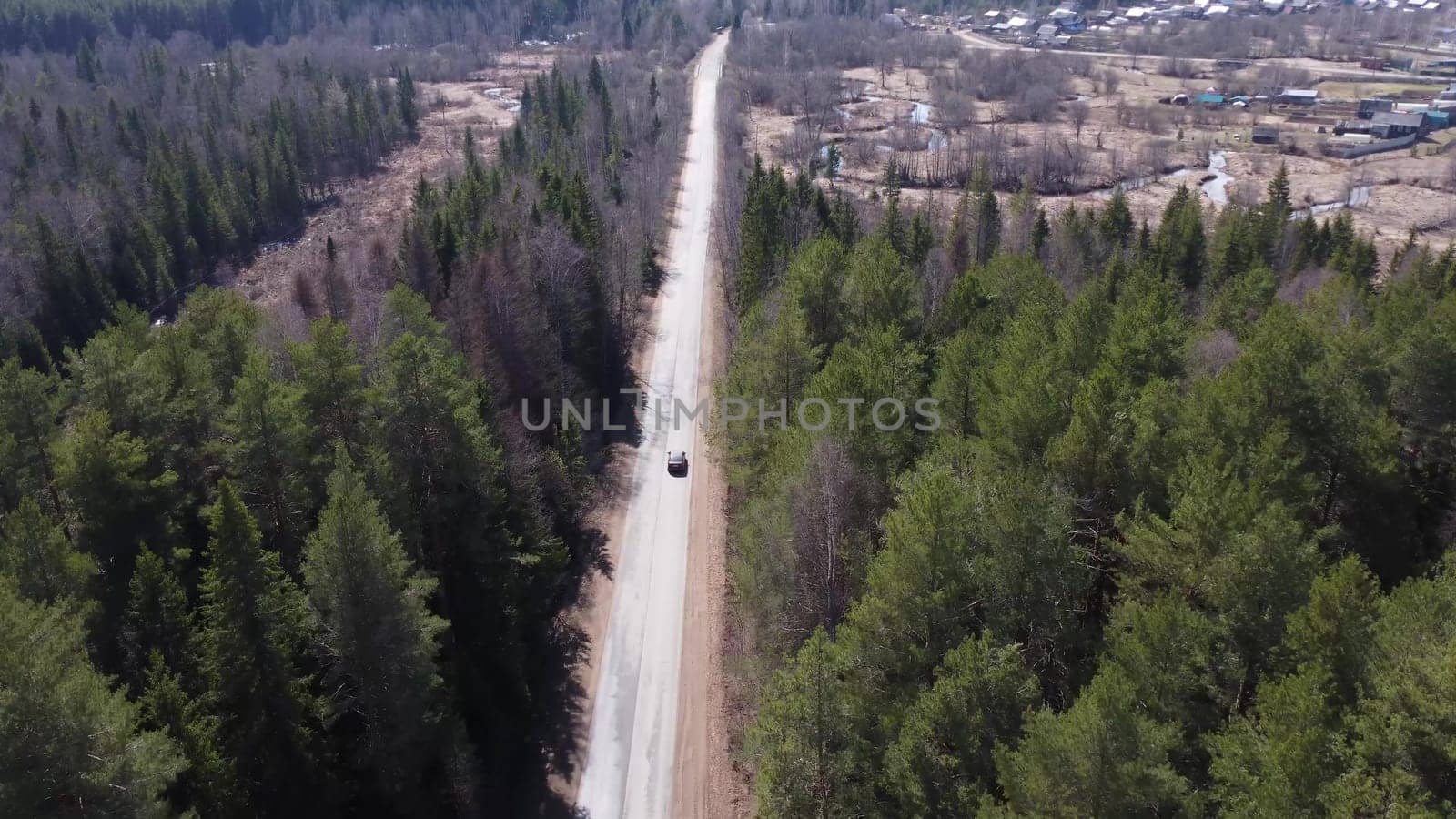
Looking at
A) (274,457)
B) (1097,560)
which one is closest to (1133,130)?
(1097,560)

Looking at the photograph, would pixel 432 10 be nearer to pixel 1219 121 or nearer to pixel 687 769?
pixel 1219 121

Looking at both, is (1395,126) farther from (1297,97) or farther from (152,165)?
(152,165)

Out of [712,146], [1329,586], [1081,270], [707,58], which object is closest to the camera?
[1329,586]

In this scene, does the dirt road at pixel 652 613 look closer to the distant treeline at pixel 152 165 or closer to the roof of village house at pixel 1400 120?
the distant treeline at pixel 152 165

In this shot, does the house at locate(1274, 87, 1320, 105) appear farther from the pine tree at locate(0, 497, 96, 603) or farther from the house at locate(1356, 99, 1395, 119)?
the pine tree at locate(0, 497, 96, 603)

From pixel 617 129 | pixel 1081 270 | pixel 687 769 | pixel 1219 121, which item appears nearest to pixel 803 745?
pixel 687 769

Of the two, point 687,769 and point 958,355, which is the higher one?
point 958,355

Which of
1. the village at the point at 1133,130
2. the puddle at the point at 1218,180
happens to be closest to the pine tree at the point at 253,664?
the village at the point at 1133,130
